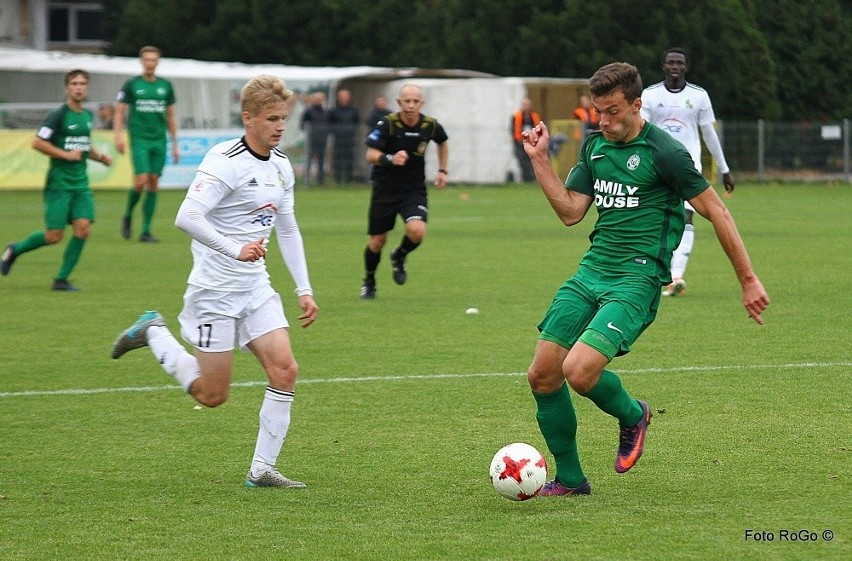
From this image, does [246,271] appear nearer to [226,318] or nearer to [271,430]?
[226,318]

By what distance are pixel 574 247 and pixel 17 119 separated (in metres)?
18.0

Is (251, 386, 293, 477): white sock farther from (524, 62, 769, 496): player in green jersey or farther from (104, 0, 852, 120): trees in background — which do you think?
(104, 0, 852, 120): trees in background

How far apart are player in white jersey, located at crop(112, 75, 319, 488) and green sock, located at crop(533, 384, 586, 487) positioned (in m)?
1.14

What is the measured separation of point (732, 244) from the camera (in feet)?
19.6

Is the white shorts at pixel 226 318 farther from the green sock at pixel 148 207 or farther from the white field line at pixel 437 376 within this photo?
the green sock at pixel 148 207

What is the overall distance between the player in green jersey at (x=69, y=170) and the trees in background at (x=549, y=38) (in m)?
25.3

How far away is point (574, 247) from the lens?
18703mm

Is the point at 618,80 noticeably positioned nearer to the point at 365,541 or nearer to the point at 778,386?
the point at 365,541

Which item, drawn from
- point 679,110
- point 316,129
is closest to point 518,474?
point 679,110

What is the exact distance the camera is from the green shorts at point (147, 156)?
1862 centimetres

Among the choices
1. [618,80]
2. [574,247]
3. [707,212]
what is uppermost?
[618,80]

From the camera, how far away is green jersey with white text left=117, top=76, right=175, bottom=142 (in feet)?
61.2

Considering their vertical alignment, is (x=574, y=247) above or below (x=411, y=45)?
below

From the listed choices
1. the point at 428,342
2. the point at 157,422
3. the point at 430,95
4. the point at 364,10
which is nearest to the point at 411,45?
the point at 364,10
